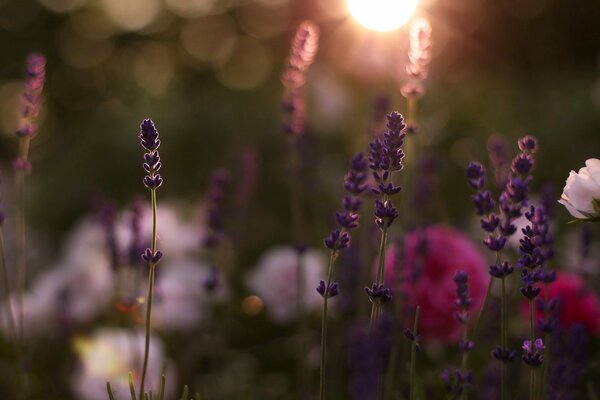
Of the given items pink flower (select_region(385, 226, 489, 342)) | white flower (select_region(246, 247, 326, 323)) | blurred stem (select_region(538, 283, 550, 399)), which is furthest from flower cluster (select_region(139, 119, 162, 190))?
white flower (select_region(246, 247, 326, 323))

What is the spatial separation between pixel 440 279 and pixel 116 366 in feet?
2.09

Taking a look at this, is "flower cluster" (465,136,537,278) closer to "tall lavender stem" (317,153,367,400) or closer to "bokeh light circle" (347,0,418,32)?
"tall lavender stem" (317,153,367,400)

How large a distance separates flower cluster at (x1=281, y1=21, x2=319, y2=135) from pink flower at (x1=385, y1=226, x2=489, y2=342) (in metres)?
0.29

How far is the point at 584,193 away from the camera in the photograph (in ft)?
2.66

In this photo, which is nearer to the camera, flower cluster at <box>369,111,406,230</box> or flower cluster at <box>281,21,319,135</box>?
flower cluster at <box>369,111,406,230</box>

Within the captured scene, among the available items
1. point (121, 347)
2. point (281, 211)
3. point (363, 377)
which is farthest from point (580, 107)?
point (363, 377)

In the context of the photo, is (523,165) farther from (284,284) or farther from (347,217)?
(284,284)

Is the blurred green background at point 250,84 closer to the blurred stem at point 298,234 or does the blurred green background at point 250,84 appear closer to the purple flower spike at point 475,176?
the blurred stem at point 298,234

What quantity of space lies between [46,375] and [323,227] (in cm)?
104

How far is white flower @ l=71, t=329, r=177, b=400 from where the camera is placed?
1.46 meters

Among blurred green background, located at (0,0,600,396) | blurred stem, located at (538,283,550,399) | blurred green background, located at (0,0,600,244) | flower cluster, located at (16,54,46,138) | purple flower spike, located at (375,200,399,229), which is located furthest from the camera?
blurred green background, located at (0,0,600,244)

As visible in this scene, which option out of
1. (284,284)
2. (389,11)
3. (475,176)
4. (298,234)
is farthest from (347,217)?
(389,11)

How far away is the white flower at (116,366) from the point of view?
1457 mm

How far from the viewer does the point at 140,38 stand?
9.60 metres
